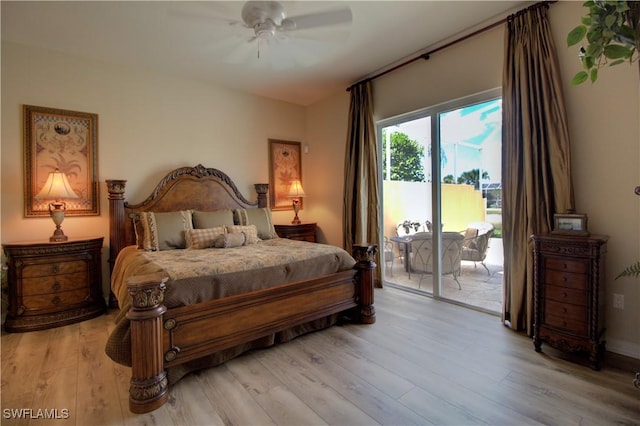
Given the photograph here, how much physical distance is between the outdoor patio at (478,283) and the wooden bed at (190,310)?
124 cm

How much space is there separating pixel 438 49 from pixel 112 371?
168 inches

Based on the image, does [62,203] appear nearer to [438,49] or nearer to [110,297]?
[110,297]

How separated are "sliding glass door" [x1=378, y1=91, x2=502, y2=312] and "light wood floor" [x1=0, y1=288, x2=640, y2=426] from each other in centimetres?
97

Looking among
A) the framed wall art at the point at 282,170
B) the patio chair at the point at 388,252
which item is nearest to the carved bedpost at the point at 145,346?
the patio chair at the point at 388,252

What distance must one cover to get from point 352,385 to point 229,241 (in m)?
1.95

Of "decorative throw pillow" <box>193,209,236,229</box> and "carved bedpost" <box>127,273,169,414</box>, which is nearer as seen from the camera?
"carved bedpost" <box>127,273,169,414</box>

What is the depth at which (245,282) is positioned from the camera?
232cm

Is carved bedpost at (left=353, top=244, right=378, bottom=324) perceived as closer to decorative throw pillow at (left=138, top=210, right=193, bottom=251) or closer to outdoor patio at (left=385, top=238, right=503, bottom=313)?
outdoor patio at (left=385, top=238, right=503, bottom=313)

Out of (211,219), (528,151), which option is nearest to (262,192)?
(211,219)

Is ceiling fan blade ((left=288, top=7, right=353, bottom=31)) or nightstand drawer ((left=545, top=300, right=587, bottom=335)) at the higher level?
ceiling fan blade ((left=288, top=7, right=353, bottom=31))

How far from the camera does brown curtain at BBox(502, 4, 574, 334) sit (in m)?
2.48

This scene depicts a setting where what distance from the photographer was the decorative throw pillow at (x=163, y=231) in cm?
320

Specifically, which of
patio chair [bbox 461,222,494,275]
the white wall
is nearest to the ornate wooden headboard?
the white wall

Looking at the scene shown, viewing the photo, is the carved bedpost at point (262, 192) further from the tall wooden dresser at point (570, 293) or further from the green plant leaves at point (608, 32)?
the green plant leaves at point (608, 32)
